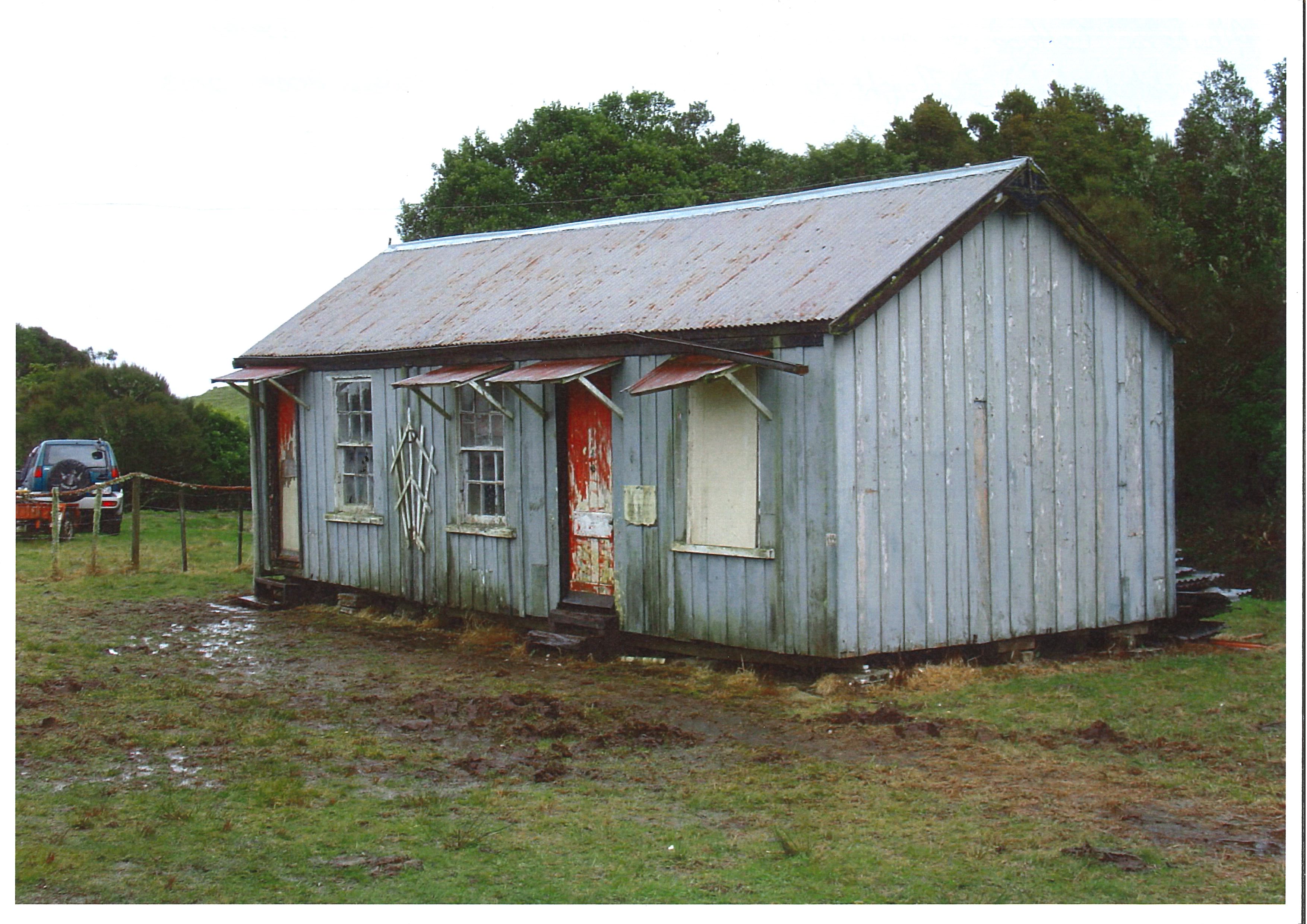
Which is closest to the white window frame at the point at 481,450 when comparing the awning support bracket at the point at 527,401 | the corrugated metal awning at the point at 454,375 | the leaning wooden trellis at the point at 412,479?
the corrugated metal awning at the point at 454,375

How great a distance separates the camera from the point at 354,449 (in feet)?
49.8

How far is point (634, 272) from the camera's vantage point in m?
13.0

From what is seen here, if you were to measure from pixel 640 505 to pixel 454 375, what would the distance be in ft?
8.47

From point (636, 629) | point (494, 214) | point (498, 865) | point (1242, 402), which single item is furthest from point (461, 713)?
point (494, 214)

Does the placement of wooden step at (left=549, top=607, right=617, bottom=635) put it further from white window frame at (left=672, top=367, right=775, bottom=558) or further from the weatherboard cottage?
white window frame at (left=672, top=367, right=775, bottom=558)

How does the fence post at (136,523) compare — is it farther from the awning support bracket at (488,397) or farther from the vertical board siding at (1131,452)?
the vertical board siding at (1131,452)

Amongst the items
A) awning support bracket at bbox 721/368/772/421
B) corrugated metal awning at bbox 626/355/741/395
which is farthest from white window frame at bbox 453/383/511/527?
awning support bracket at bbox 721/368/772/421

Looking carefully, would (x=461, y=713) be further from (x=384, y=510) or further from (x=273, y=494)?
(x=273, y=494)

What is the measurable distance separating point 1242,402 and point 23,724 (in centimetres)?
1420

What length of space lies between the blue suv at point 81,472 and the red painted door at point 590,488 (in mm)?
15827

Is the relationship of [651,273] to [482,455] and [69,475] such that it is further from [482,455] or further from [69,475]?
[69,475]

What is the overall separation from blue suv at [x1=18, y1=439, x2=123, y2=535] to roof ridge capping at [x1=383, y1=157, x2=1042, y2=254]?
11805 mm

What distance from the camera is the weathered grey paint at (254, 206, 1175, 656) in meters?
10.2

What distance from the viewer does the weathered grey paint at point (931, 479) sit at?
10.2 meters
